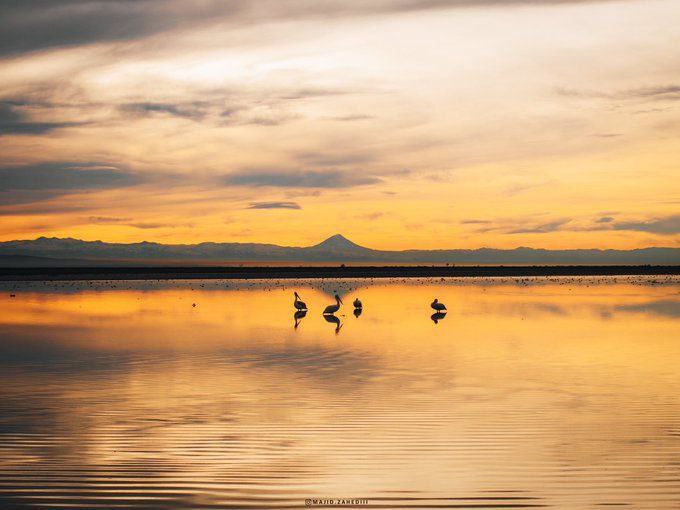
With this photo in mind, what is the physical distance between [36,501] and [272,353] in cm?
1355

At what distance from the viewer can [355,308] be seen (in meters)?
39.7

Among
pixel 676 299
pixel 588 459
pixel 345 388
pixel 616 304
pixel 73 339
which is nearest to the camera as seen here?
pixel 588 459

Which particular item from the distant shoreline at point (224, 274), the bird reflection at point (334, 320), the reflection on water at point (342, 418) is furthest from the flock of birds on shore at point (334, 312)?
the distant shoreline at point (224, 274)

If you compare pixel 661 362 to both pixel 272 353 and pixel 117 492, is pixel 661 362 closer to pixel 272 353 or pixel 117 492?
pixel 272 353

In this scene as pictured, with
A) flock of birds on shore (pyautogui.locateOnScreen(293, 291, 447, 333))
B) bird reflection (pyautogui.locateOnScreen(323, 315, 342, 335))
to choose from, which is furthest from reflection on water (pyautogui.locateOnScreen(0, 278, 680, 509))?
flock of birds on shore (pyautogui.locateOnScreen(293, 291, 447, 333))

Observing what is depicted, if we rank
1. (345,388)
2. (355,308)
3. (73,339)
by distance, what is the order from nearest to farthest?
(345,388), (73,339), (355,308)

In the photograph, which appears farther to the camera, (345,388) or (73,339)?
(73,339)

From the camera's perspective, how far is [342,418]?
43.7 ft

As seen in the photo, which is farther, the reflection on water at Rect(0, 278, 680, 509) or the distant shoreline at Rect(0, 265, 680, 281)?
the distant shoreline at Rect(0, 265, 680, 281)

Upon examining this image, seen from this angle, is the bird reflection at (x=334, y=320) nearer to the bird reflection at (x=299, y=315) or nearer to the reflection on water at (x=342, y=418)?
the bird reflection at (x=299, y=315)

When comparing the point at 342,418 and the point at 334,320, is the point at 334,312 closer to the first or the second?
the point at 334,320

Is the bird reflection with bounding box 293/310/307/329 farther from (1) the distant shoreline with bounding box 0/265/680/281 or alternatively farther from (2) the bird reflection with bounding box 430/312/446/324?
(1) the distant shoreline with bounding box 0/265/680/281

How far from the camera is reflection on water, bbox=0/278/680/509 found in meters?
9.45

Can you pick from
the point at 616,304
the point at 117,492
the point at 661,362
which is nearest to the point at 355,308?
the point at 616,304
